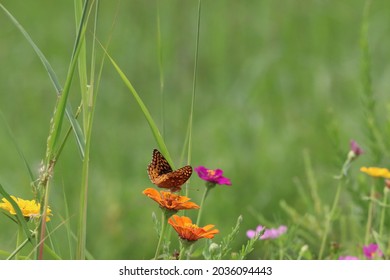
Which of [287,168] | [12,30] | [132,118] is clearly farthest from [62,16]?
[287,168]

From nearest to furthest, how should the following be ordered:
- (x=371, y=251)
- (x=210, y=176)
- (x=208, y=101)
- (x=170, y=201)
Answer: (x=170, y=201)
(x=210, y=176)
(x=371, y=251)
(x=208, y=101)

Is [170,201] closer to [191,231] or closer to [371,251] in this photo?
[191,231]

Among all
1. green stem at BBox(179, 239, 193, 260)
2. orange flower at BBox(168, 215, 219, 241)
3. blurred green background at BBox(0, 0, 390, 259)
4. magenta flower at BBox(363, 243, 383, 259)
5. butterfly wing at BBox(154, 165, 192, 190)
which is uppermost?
butterfly wing at BBox(154, 165, 192, 190)

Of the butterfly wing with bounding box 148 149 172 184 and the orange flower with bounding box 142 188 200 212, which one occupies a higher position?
the butterfly wing with bounding box 148 149 172 184

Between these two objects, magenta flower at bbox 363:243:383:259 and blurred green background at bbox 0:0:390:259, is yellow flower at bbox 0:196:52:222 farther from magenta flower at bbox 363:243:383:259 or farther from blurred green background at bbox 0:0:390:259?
blurred green background at bbox 0:0:390:259

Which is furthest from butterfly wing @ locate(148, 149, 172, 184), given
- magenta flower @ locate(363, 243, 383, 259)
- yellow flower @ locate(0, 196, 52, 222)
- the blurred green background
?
the blurred green background

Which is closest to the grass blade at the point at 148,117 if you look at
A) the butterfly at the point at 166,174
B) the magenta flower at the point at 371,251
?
the butterfly at the point at 166,174

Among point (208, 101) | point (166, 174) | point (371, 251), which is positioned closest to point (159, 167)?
point (166, 174)

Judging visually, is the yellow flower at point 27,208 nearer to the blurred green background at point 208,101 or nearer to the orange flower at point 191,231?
the orange flower at point 191,231
